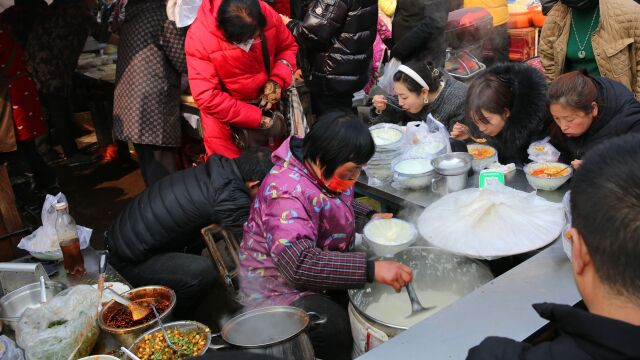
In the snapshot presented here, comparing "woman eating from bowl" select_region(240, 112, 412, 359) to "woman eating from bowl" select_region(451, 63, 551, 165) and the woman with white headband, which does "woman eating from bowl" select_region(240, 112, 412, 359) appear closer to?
"woman eating from bowl" select_region(451, 63, 551, 165)

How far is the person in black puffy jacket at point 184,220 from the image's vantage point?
3.11 metres

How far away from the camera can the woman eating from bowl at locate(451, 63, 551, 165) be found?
130 inches

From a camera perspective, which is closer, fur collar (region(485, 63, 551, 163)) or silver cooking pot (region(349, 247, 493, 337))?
silver cooking pot (region(349, 247, 493, 337))

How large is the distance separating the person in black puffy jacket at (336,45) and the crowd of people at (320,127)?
0.01 m

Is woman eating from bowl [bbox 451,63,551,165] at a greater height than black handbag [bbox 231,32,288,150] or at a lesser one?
greater

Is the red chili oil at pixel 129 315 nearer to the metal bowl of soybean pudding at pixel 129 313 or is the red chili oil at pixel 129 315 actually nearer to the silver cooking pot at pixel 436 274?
the metal bowl of soybean pudding at pixel 129 313

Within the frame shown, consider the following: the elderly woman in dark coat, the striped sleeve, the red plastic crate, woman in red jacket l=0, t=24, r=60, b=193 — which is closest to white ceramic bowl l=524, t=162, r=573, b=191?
the striped sleeve

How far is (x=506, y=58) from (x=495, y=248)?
5258 millimetres

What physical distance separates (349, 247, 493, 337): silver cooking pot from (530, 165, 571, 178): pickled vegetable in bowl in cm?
83

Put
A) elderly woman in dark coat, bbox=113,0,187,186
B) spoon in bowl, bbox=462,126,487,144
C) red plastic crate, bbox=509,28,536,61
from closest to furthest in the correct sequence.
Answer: spoon in bowl, bbox=462,126,487,144 → elderly woman in dark coat, bbox=113,0,187,186 → red plastic crate, bbox=509,28,536,61

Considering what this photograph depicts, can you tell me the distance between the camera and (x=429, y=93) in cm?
440

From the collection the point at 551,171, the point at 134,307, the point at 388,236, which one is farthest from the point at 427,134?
the point at 134,307

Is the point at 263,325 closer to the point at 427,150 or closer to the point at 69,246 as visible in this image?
the point at 69,246

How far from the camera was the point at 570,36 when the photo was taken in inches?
170
